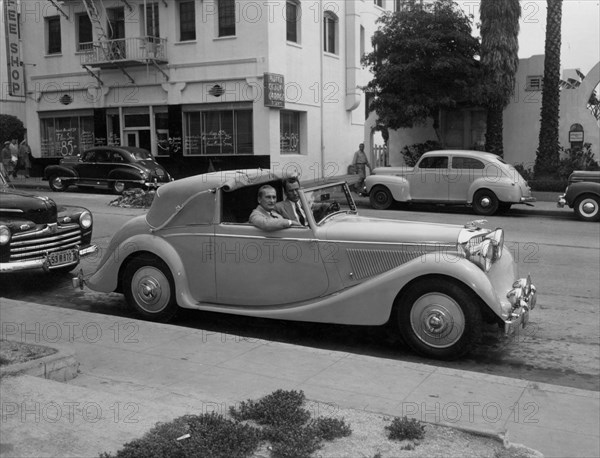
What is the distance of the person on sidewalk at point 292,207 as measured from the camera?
22.4 ft

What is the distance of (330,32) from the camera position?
30.7 m

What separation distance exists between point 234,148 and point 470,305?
2214 centimetres

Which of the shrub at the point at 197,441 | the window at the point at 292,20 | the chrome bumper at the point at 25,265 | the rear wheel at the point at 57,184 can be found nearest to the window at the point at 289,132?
the window at the point at 292,20

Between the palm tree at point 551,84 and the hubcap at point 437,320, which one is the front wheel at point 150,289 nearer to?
the hubcap at point 437,320

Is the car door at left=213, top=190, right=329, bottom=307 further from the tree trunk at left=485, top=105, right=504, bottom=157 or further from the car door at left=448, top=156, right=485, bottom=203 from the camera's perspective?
the tree trunk at left=485, top=105, right=504, bottom=157

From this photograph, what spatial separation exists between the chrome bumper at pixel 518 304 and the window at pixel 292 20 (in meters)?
22.4

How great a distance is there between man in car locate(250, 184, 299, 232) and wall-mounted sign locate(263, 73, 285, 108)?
19194 mm

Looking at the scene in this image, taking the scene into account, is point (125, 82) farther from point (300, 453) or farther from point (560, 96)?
point (300, 453)

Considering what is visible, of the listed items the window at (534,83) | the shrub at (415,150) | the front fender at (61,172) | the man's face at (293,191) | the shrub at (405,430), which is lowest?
the shrub at (405,430)

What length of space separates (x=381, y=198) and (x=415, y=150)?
745 cm

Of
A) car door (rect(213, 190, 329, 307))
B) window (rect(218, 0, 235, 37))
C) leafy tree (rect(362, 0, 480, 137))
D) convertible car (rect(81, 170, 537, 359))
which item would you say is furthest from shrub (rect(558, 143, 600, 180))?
car door (rect(213, 190, 329, 307))

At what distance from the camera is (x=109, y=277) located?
7.57m

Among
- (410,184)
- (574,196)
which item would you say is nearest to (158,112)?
(410,184)

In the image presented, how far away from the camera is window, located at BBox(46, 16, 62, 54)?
3086 cm
